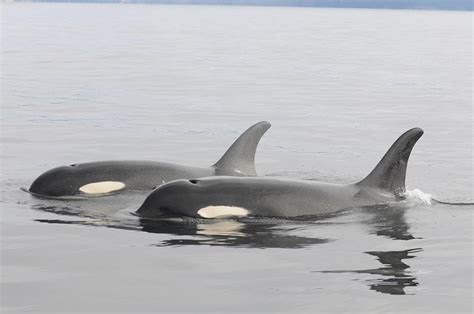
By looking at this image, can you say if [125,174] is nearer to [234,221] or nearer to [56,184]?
[56,184]

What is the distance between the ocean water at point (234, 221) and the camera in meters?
8.72

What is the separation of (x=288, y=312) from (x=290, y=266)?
146 centimetres

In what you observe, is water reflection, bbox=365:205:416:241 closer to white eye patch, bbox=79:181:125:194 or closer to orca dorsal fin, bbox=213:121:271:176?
orca dorsal fin, bbox=213:121:271:176

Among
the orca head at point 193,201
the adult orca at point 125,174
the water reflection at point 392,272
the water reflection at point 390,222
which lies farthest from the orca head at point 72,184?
the water reflection at point 392,272

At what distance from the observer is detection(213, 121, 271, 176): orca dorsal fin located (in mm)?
13836

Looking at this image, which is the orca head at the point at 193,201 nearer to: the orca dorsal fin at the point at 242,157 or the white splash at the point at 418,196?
the orca dorsal fin at the point at 242,157

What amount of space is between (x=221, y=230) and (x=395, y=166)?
2.48 meters

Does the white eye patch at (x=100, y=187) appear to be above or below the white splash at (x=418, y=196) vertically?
above

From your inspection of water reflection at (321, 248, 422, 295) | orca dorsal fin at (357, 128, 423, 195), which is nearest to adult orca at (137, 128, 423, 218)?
orca dorsal fin at (357, 128, 423, 195)

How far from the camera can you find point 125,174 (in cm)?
1361

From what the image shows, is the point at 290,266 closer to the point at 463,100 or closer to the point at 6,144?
the point at 6,144

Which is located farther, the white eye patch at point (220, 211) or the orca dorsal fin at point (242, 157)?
the orca dorsal fin at point (242, 157)

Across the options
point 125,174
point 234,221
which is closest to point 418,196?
point 234,221

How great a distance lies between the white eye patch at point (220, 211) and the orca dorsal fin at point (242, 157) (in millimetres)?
2260
